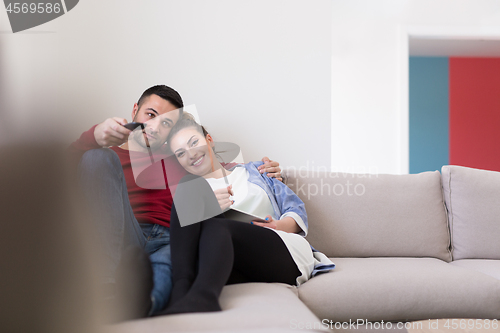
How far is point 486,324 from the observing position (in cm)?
119

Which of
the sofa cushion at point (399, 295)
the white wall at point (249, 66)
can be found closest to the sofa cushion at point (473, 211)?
the sofa cushion at point (399, 295)

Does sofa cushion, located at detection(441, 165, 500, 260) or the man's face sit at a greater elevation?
the man's face

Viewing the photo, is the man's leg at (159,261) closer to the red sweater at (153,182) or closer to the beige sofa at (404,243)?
the red sweater at (153,182)

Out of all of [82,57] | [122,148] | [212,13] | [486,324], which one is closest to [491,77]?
[212,13]

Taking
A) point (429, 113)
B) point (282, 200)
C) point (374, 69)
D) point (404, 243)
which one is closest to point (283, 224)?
point (282, 200)

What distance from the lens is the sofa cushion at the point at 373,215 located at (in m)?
1.63

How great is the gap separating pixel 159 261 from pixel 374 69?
2.49m

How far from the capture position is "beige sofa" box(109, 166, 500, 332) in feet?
3.85

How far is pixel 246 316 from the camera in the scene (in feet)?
2.29

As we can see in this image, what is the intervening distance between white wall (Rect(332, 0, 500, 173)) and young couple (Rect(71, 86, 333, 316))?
1.42m

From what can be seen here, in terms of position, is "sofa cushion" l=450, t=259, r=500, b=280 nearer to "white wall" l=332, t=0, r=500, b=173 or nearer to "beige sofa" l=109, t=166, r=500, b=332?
"beige sofa" l=109, t=166, r=500, b=332

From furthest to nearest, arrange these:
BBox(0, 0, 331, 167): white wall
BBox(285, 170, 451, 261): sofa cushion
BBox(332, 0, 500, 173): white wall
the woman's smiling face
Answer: BBox(332, 0, 500, 173): white wall, BBox(0, 0, 331, 167): white wall, BBox(285, 170, 451, 261): sofa cushion, the woman's smiling face

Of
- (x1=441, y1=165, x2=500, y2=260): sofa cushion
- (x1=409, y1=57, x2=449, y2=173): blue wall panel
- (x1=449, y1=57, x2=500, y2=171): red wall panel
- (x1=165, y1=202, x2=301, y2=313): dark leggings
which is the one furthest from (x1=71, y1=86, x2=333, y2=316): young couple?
(x1=449, y1=57, x2=500, y2=171): red wall panel

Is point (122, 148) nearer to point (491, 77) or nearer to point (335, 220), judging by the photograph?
point (335, 220)
